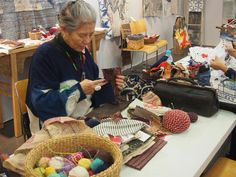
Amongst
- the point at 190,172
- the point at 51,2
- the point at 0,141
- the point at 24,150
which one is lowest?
the point at 0,141

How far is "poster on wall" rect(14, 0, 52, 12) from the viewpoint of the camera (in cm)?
297

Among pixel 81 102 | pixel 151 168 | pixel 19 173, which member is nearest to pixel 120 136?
pixel 151 168

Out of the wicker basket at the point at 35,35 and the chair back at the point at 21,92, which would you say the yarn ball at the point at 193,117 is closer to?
the chair back at the point at 21,92

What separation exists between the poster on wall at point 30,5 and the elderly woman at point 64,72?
63.7 inches

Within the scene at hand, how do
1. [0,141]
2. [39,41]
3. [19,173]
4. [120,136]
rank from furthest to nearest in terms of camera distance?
1. [39,41]
2. [0,141]
3. [120,136]
4. [19,173]

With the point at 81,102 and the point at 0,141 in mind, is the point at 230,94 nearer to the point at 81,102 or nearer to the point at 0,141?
the point at 81,102

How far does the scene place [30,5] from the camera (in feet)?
10.1

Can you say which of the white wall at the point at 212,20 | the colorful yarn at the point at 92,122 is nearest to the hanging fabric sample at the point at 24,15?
the colorful yarn at the point at 92,122

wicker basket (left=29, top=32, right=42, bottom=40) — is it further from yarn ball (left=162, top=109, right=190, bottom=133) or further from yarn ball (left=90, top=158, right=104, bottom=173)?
yarn ball (left=90, top=158, right=104, bottom=173)

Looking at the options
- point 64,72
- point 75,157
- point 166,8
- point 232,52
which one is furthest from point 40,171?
point 166,8

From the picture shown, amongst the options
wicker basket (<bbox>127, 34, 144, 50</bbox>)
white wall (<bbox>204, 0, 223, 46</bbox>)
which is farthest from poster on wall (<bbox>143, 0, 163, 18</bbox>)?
white wall (<bbox>204, 0, 223, 46</bbox>)

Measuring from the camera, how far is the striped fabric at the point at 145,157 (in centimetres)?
110

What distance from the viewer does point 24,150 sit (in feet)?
3.51

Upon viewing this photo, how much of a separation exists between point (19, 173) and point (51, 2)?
8.66 feet
